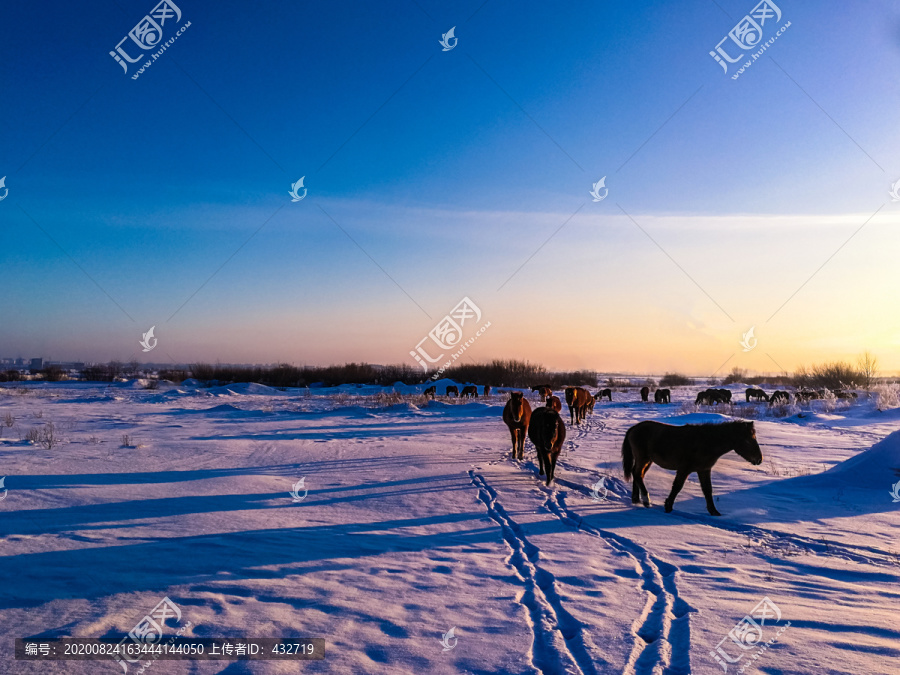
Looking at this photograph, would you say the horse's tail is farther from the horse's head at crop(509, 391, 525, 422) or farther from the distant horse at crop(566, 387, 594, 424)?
the distant horse at crop(566, 387, 594, 424)

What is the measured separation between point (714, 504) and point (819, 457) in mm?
6457

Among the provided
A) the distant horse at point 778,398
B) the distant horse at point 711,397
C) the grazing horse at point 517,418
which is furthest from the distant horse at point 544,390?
the distant horse at point 778,398

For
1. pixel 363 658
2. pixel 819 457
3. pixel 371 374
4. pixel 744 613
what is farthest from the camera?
pixel 371 374

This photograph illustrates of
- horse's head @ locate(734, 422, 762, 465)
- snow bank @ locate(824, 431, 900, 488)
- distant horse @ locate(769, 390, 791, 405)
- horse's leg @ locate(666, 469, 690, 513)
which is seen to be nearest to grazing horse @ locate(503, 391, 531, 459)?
horse's leg @ locate(666, 469, 690, 513)

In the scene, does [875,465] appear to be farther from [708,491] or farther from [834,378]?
[834,378]

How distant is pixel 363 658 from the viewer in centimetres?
318

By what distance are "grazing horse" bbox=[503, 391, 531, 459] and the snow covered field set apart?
1.24 meters

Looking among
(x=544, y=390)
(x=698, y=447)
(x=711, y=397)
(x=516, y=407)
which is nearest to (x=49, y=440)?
(x=516, y=407)

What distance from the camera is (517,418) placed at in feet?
38.9

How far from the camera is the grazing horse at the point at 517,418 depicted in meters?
11.9

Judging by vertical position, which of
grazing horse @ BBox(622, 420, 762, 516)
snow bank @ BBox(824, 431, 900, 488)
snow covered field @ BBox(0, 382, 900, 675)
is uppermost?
grazing horse @ BBox(622, 420, 762, 516)

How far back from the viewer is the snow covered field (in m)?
3.39

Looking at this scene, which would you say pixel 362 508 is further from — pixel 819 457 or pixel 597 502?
pixel 819 457

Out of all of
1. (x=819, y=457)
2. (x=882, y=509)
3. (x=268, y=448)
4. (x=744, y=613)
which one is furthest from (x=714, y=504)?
(x=268, y=448)
